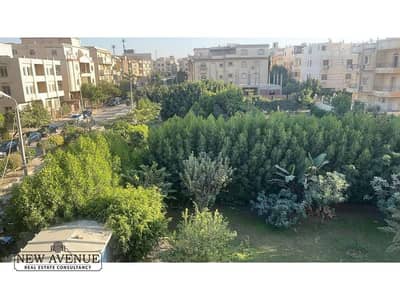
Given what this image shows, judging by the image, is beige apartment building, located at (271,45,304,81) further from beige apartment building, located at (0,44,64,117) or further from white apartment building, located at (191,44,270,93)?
beige apartment building, located at (0,44,64,117)

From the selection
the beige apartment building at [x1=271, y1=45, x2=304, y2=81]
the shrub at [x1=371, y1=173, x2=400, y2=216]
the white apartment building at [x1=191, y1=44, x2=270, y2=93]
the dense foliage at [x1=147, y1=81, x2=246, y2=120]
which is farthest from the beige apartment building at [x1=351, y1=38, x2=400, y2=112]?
the shrub at [x1=371, y1=173, x2=400, y2=216]

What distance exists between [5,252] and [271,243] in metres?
4.88

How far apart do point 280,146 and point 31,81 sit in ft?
50.8

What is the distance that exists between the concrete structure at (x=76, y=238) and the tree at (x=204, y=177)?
2.41 metres

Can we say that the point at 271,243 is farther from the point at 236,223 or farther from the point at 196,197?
the point at 196,197

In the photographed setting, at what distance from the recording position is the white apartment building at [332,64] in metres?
24.5

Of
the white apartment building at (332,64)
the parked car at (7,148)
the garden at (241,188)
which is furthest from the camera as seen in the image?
the white apartment building at (332,64)

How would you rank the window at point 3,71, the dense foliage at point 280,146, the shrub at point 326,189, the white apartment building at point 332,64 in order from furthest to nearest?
1. the white apartment building at point 332,64
2. the window at point 3,71
3. the dense foliage at point 280,146
4. the shrub at point 326,189

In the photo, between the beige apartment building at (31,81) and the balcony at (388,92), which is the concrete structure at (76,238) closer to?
the beige apartment building at (31,81)

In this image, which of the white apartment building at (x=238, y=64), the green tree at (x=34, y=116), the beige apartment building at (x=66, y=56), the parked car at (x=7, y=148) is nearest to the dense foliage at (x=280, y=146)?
the parked car at (x=7, y=148)

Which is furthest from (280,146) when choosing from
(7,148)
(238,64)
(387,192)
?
(238,64)

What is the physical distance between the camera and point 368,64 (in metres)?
18.8

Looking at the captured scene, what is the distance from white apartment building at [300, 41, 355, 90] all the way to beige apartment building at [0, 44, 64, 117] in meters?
21.2

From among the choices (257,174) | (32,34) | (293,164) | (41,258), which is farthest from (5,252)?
(293,164)
